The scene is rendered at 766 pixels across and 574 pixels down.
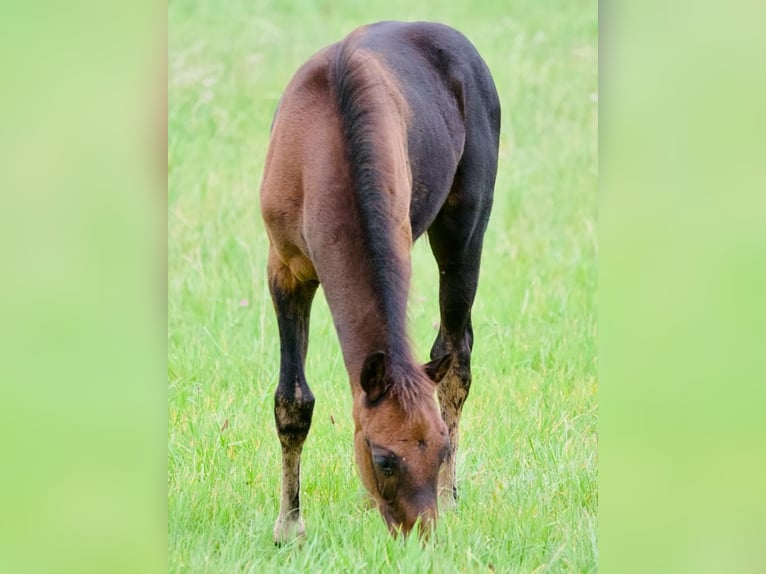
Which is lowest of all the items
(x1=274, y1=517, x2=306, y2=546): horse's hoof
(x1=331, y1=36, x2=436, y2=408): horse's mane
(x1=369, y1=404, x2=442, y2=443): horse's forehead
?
(x1=274, y1=517, x2=306, y2=546): horse's hoof

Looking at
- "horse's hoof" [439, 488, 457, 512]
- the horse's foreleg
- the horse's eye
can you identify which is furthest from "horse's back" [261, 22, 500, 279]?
"horse's hoof" [439, 488, 457, 512]

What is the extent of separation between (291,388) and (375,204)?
0.87 metres

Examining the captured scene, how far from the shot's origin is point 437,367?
345 centimetres

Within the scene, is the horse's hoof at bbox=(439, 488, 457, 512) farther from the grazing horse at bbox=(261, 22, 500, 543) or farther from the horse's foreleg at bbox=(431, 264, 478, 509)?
the horse's foreleg at bbox=(431, 264, 478, 509)

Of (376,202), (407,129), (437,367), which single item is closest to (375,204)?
(376,202)

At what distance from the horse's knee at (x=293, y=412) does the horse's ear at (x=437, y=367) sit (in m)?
0.70

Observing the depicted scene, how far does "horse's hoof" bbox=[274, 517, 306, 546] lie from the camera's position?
389cm

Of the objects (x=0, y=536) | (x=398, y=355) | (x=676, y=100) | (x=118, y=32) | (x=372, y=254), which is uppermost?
(x=118, y=32)

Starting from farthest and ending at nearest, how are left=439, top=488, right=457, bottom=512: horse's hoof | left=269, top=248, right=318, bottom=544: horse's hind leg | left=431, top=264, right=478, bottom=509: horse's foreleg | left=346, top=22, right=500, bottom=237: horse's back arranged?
left=431, top=264, right=478, bottom=509: horse's foreleg < left=346, top=22, right=500, bottom=237: horse's back < left=269, top=248, right=318, bottom=544: horse's hind leg < left=439, top=488, right=457, bottom=512: horse's hoof

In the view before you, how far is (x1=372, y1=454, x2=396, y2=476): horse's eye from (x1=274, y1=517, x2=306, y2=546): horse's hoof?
699mm

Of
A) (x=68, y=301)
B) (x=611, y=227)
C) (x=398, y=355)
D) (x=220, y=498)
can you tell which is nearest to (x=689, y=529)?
(x=611, y=227)

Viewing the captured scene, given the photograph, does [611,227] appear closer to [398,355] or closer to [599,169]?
[599,169]

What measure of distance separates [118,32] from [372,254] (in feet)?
3.89

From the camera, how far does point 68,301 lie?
145 inches
